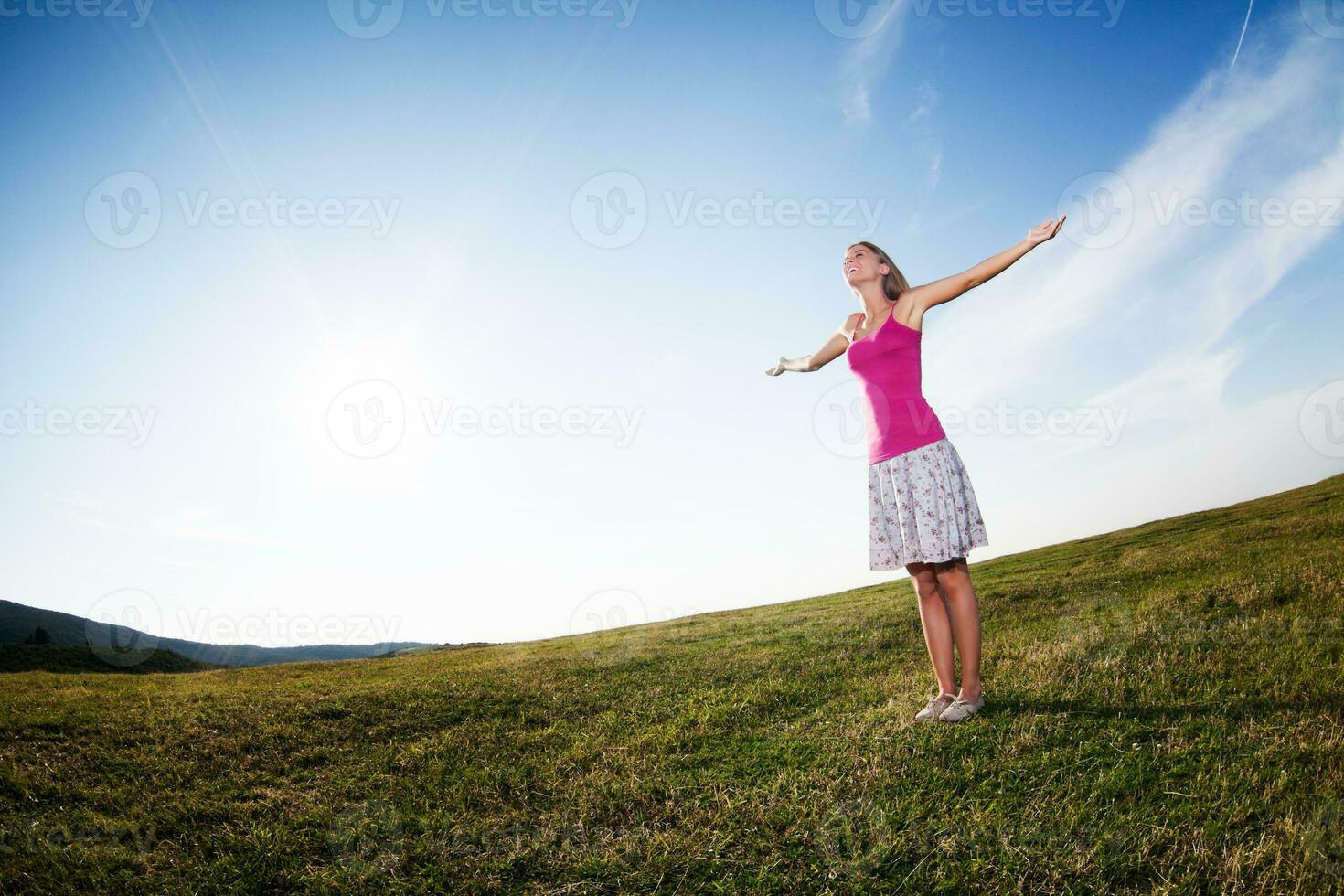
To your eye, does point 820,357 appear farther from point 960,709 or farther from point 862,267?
point 960,709

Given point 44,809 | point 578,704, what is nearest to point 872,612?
point 578,704

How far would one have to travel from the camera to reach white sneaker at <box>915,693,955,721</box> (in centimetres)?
515

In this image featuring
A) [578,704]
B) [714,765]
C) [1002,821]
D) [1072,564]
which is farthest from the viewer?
[1072,564]

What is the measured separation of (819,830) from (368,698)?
237 inches

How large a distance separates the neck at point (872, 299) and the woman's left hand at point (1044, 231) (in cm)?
127

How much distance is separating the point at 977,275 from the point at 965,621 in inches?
118

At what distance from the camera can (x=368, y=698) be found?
7395 mm

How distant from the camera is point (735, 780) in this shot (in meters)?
4.31

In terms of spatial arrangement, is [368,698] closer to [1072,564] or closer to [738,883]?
[738,883]

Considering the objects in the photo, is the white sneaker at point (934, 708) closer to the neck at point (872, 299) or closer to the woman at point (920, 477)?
the woman at point (920, 477)

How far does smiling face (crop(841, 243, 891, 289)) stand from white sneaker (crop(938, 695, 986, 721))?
391cm
